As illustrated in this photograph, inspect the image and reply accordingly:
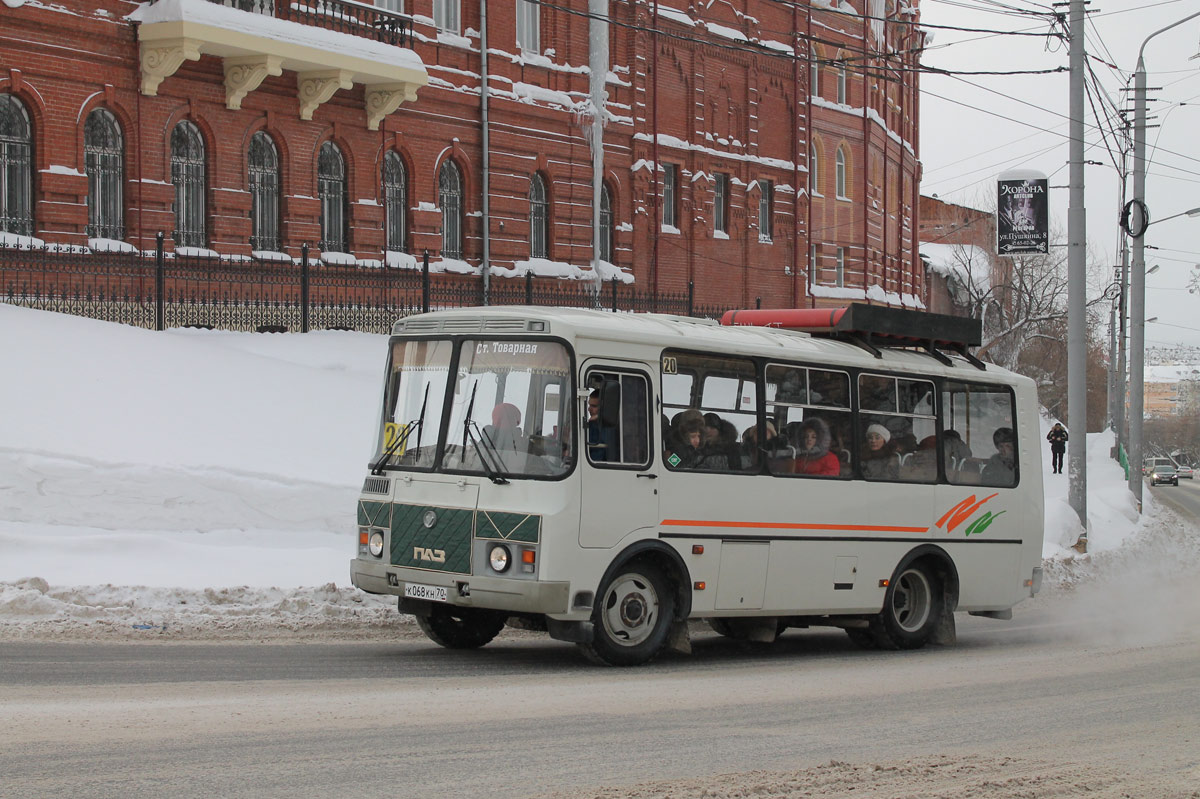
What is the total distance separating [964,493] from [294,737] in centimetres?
837

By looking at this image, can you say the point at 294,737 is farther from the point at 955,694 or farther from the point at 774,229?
the point at 774,229

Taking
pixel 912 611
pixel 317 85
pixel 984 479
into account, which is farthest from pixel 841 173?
pixel 912 611

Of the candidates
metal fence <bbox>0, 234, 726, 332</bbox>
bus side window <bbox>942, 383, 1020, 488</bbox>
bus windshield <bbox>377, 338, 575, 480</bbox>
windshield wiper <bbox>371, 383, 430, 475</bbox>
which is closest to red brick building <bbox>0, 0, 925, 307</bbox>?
metal fence <bbox>0, 234, 726, 332</bbox>

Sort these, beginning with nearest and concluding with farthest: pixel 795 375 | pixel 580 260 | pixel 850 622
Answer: pixel 795 375, pixel 850 622, pixel 580 260

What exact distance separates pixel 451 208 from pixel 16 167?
1059cm

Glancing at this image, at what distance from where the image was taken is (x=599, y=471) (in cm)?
1098

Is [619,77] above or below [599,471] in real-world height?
above

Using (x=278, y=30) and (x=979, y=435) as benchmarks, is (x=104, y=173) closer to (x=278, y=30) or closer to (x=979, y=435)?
(x=278, y=30)

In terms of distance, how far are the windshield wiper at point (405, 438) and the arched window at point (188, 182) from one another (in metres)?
16.6

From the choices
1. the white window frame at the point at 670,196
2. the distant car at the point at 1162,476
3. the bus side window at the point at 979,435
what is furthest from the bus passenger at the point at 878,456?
the distant car at the point at 1162,476

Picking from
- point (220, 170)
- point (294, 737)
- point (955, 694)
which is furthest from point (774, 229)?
point (294, 737)

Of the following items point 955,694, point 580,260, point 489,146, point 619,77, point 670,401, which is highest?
point 619,77

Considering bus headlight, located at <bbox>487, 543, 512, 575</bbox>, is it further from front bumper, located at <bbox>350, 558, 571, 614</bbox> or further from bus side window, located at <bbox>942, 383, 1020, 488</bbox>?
bus side window, located at <bbox>942, 383, 1020, 488</bbox>

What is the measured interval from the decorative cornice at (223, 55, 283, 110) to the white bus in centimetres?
1582
